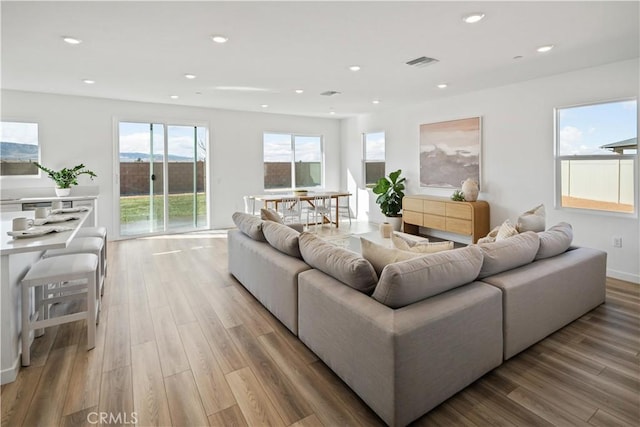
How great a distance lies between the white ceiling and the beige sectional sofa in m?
1.72

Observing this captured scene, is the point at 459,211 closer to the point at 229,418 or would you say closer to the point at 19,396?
the point at 229,418

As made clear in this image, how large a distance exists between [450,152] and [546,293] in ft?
12.7

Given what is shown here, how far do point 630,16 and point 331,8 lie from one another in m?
2.36

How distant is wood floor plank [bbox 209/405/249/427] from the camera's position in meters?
1.75

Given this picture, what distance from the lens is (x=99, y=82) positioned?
4730 mm

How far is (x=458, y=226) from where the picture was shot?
17.5 ft

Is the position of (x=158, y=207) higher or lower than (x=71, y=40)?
lower

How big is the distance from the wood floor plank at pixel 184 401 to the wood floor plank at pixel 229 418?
0.13ft

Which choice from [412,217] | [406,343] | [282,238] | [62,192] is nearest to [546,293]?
[406,343]

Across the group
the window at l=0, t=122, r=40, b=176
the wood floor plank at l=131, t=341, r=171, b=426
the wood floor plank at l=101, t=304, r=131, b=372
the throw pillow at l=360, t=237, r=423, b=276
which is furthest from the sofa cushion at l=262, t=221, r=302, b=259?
the window at l=0, t=122, r=40, b=176

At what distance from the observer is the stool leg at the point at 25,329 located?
7.23 feet

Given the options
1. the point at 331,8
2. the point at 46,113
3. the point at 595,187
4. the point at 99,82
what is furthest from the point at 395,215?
the point at 46,113

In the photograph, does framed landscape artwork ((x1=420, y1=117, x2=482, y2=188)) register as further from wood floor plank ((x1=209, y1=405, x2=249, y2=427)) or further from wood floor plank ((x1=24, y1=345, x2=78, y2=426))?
wood floor plank ((x1=24, y1=345, x2=78, y2=426))

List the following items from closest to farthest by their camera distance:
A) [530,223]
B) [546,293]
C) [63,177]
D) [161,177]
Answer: [546,293], [530,223], [63,177], [161,177]
